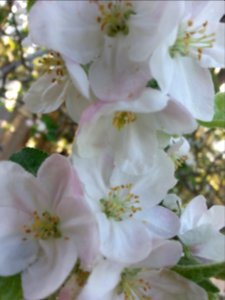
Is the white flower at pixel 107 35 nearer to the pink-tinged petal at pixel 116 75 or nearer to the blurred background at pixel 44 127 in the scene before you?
the pink-tinged petal at pixel 116 75

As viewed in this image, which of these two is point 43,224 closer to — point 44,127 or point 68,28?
point 68,28

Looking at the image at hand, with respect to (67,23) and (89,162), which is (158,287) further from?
(67,23)

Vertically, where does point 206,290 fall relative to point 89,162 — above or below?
below

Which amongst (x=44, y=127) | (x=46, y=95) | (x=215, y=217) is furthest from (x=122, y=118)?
(x=44, y=127)

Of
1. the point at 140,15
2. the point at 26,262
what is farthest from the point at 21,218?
the point at 140,15

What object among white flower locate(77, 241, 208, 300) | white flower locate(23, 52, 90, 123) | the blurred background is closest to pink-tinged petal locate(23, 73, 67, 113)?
white flower locate(23, 52, 90, 123)

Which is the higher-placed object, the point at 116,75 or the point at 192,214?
the point at 116,75

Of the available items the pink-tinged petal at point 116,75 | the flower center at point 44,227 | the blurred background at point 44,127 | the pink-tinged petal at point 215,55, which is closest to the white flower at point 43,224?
the flower center at point 44,227
